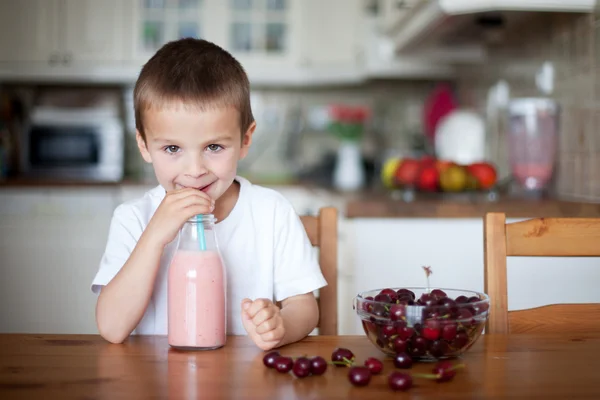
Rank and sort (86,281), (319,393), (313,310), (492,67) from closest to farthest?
(319,393)
(313,310)
(492,67)
(86,281)

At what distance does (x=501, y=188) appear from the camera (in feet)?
8.24

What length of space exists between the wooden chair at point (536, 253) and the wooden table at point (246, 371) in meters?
0.12

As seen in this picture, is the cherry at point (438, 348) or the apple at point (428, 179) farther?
the apple at point (428, 179)

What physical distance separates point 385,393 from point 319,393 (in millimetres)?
63

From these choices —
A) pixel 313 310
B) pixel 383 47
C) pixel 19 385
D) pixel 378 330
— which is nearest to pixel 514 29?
pixel 383 47

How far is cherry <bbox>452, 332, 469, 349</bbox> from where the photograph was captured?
79 cm

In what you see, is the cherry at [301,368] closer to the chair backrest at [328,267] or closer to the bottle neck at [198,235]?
the bottle neck at [198,235]

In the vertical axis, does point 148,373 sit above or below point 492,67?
below

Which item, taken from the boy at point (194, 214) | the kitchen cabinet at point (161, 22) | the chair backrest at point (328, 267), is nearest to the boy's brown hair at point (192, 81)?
the boy at point (194, 214)

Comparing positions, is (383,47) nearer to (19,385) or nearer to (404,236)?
(404,236)

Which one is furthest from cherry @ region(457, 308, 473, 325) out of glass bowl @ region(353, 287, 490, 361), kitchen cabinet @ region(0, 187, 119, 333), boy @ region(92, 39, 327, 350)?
kitchen cabinet @ region(0, 187, 119, 333)

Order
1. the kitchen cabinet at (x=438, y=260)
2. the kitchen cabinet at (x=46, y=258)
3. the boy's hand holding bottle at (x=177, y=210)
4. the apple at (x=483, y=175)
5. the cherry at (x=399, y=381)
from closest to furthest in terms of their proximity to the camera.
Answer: the cherry at (x=399, y=381) → the boy's hand holding bottle at (x=177, y=210) → the kitchen cabinet at (x=438, y=260) → the apple at (x=483, y=175) → the kitchen cabinet at (x=46, y=258)

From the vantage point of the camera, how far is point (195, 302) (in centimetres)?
86

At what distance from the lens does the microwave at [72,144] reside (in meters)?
3.60
